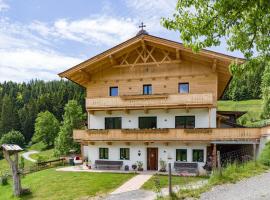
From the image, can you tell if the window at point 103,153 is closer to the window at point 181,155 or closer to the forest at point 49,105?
the window at point 181,155

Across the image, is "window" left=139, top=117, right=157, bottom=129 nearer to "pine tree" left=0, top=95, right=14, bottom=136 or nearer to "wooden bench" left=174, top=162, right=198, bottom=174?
"wooden bench" left=174, top=162, right=198, bottom=174

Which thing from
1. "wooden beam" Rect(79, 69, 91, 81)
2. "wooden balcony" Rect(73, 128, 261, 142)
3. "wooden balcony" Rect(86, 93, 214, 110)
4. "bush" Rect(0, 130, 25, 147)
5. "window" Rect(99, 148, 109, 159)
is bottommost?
"bush" Rect(0, 130, 25, 147)

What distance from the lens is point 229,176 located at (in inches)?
644

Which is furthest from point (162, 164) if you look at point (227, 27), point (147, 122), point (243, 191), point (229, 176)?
point (227, 27)

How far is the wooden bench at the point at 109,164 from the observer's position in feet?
96.7

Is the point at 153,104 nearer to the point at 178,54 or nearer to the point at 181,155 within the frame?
the point at 178,54

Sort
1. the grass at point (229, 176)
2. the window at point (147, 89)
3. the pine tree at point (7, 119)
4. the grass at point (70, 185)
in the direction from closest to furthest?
the grass at point (229, 176)
the grass at point (70, 185)
the window at point (147, 89)
the pine tree at point (7, 119)

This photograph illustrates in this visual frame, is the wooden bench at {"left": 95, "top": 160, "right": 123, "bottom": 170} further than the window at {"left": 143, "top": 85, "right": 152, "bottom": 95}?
No

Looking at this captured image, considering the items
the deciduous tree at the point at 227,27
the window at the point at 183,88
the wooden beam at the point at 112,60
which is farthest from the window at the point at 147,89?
the deciduous tree at the point at 227,27

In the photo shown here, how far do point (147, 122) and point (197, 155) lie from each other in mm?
5235

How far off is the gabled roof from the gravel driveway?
13.1 meters

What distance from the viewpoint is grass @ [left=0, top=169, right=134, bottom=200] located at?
67.3 ft

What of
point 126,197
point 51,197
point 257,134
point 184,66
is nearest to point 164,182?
point 126,197

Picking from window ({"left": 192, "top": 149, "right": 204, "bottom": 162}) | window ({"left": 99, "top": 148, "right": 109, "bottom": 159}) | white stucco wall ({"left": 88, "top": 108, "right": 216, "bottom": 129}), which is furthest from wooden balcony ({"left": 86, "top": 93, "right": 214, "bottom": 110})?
window ({"left": 99, "top": 148, "right": 109, "bottom": 159})
